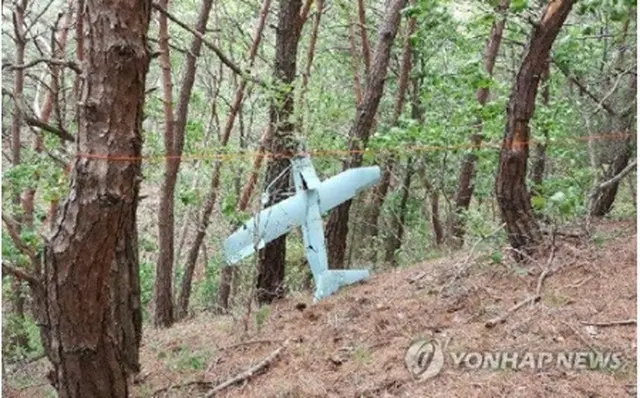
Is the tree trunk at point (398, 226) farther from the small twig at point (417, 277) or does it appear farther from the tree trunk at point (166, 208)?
the small twig at point (417, 277)

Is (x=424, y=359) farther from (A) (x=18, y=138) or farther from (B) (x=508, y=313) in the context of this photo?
(A) (x=18, y=138)

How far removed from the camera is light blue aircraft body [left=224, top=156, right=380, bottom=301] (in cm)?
583

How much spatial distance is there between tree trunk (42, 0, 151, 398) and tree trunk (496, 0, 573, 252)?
2.87 metres

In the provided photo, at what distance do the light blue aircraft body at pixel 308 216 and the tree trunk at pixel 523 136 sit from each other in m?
1.51

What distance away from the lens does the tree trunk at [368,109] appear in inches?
306

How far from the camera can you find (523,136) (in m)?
5.16

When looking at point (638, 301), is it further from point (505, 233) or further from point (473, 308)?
A: point (505, 233)

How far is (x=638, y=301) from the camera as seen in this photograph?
4.11 metres

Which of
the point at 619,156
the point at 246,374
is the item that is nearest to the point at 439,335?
the point at 246,374

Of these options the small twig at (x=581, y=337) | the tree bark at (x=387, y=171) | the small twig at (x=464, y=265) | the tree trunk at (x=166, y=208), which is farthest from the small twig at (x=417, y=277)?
the tree bark at (x=387, y=171)

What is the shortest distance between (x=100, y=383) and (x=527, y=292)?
9.63ft

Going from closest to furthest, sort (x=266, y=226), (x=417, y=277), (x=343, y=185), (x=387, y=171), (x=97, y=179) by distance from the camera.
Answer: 1. (x=97, y=179)
2. (x=266, y=226)
3. (x=417, y=277)
4. (x=343, y=185)
5. (x=387, y=171)

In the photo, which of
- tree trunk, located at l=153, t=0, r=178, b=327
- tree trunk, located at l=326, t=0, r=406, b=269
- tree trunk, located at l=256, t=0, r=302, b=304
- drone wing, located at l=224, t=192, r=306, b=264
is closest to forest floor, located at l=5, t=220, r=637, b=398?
tree trunk, located at l=256, t=0, r=302, b=304

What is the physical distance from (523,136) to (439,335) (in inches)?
68.7
